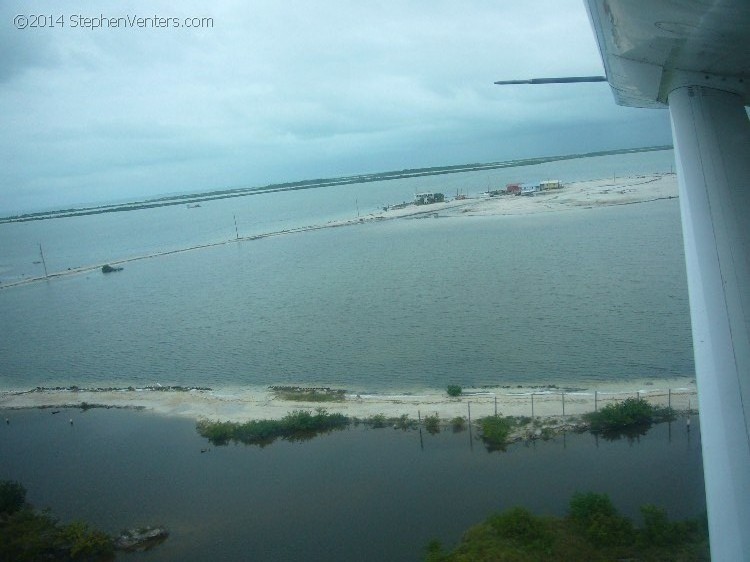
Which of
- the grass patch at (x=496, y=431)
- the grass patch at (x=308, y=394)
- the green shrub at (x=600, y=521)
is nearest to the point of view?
the green shrub at (x=600, y=521)

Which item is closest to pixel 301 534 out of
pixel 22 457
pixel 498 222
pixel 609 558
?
pixel 609 558

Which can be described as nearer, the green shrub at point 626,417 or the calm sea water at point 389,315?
the green shrub at point 626,417

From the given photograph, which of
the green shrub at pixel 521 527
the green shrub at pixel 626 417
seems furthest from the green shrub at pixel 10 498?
the green shrub at pixel 626 417

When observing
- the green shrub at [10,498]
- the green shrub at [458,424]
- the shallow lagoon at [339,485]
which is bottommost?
the shallow lagoon at [339,485]

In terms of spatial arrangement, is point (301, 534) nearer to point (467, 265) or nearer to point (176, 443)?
point (176, 443)

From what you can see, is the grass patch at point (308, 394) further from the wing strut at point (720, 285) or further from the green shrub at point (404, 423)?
the wing strut at point (720, 285)

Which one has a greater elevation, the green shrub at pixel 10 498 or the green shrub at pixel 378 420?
the green shrub at pixel 10 498

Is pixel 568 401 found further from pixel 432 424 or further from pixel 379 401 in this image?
pixel 379 401

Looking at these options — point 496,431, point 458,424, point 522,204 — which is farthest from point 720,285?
point 522,204
